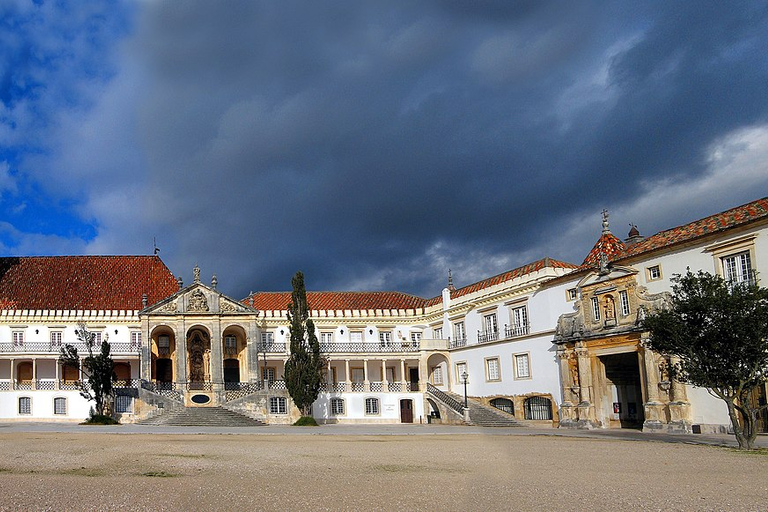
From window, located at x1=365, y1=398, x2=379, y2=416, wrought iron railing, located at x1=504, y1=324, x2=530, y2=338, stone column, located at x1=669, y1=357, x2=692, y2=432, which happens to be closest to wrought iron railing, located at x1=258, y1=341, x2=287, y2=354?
window, located at x1=365, y1=398, x2=379, y2=416

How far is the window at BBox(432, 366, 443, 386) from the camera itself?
44.8m

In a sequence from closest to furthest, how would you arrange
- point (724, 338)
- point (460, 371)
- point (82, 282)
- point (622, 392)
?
point (724, 338), point (622, 392), point (460, 371), point (82, 282)

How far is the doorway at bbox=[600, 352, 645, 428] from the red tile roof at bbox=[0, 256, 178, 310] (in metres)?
28.7

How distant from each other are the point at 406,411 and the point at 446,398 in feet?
10.9

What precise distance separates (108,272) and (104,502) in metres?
40.6

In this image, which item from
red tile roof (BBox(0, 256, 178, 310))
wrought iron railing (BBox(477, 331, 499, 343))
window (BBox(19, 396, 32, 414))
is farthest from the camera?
red tile roof (BBox(0, 256, 178, 310))

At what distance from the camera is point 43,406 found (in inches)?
1615

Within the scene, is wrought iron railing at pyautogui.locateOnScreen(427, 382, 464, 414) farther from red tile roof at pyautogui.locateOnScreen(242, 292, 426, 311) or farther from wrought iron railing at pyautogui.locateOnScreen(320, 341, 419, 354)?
red tile roof at pyautogui.locateOnScreen(242, 292, 426, 311)

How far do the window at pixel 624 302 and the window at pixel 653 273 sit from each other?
3.75ft

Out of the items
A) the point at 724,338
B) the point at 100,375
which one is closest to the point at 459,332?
the point at 100,375

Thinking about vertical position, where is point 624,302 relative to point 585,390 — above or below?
above

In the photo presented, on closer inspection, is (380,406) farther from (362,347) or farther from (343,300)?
(343,300)

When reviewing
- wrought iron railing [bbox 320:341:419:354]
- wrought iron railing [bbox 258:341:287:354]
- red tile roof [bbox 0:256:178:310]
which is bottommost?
wrought iron railing [bbox 320:341:419:354]

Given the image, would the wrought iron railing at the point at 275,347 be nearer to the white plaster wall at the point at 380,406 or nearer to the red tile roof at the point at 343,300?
the red tile roof at the point at 343,300
